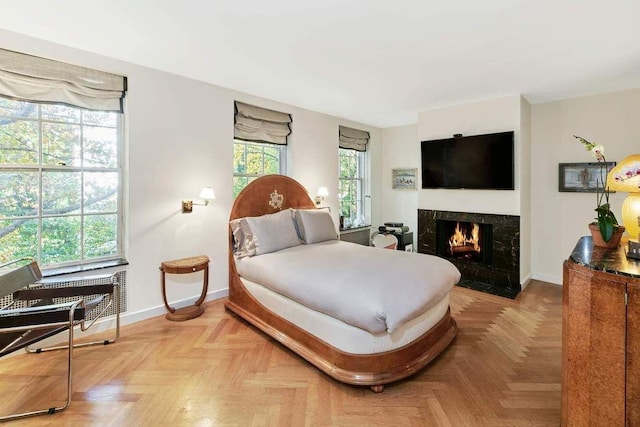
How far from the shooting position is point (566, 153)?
4.17 meters

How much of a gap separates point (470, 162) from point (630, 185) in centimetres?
259

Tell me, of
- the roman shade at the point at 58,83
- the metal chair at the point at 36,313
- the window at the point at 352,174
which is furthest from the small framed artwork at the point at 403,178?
the metal chair at the point at 36,313

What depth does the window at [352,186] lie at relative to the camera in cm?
561

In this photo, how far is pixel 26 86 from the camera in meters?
2.56

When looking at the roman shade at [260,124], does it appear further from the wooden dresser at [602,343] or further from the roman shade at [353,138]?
the wooden dresser at [602,343]

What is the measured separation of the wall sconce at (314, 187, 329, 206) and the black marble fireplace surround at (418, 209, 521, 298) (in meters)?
1.75

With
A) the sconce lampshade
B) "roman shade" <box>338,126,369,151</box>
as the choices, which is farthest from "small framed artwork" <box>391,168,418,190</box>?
the sconce lampshade

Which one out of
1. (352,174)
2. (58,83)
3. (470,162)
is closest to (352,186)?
(352,174)

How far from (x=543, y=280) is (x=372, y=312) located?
382 cm

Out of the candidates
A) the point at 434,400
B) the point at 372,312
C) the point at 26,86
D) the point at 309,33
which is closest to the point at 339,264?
the point at 372,312

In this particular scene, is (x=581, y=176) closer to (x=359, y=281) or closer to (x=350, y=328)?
(x=359, y=281)

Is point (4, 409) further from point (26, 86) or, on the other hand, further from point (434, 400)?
point (434, 400)

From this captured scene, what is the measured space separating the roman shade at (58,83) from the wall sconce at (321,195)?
2.69m

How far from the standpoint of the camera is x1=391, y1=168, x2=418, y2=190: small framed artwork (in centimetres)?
570
